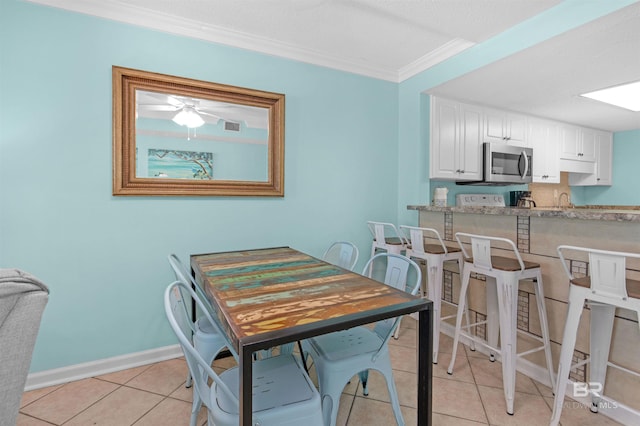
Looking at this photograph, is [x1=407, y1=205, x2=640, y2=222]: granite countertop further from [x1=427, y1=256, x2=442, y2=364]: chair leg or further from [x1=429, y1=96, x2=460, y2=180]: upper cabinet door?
[x1=429, y1=96, x2=460, y2=180]: upper cabinet door

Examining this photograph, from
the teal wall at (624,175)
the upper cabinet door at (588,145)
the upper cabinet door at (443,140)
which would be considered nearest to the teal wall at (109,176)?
the upper cabinet door at (443,140)

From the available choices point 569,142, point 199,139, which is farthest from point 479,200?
point 199,139

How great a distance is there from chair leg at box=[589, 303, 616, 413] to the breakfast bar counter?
4cm

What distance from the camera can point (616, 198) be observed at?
4.54 m

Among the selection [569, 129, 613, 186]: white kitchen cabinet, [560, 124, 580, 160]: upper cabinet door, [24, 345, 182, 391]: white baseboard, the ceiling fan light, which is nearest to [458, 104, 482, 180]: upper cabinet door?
[560, 124, 580, 160]: upper cabinet door

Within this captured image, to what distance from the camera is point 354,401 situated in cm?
176

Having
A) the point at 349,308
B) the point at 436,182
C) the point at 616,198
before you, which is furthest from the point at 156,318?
the point at 616,198

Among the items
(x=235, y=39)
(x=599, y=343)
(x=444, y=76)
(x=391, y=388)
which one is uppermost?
(x=235, y=39)

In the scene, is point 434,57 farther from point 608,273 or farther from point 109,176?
point 109,176

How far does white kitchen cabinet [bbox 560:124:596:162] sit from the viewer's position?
3.97 metres

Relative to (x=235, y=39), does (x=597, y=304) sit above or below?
below

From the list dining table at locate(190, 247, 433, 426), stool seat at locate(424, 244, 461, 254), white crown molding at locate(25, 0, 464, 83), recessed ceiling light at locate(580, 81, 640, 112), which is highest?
white crown molding at locate(25, 0, 464, 83)

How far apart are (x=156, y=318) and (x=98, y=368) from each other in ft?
1.43

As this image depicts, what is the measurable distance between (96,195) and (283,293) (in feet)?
5.16
